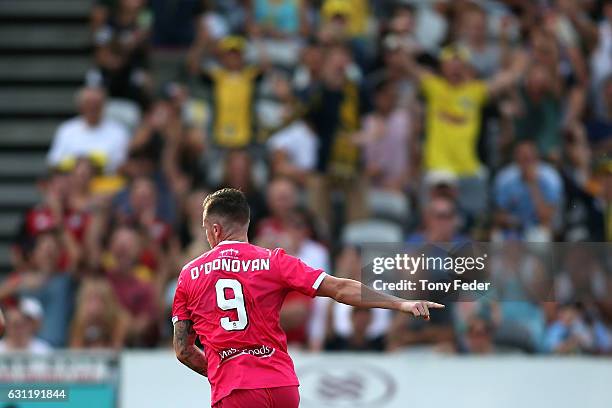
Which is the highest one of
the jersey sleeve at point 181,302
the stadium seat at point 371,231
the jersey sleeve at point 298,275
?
the stadium seat at point 371,231

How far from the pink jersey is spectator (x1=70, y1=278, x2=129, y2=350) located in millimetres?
5474

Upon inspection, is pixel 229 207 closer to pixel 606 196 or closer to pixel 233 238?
pixel 233 238

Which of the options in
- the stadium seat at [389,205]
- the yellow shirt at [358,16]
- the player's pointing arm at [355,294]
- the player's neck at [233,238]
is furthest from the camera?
the yellow shirt at [358,16]

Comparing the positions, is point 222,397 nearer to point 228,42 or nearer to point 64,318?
point 64,318

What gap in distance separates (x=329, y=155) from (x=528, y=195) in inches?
81.1

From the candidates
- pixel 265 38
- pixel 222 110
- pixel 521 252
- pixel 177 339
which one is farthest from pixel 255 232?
pixel 177 339

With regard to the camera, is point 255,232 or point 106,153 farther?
point 106,153

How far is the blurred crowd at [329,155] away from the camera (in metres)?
12.1

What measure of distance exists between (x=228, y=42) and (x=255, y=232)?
255cm

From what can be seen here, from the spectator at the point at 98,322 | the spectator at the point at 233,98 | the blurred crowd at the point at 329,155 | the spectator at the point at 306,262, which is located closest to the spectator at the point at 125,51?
the blurred crowd at the point at 329,155

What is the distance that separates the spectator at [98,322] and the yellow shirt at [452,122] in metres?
3.54

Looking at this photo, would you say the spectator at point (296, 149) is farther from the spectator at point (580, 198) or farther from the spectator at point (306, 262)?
the spectator at point (580, 198)

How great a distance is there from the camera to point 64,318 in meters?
12.3

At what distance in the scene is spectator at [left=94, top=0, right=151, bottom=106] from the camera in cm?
1474
